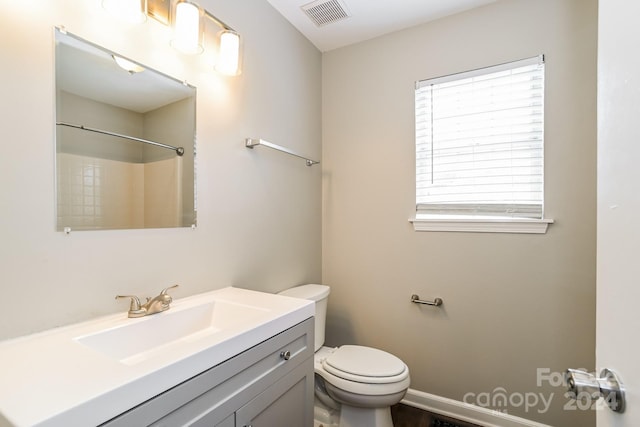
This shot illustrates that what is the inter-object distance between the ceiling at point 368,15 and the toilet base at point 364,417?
218 centimetres

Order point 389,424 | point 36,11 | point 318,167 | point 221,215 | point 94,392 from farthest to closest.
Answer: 1. point 318,167
2. point 389,424
3. point 221,215
4. point 36,11
5. point 94,392

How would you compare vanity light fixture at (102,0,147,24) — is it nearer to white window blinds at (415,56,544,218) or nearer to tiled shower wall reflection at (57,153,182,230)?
tiled shower wall reflection at (57,153,182,230)

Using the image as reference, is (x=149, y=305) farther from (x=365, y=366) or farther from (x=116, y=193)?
(x=365, y=366)

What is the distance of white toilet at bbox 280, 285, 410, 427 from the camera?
1.39m

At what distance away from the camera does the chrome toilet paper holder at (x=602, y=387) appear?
0.46 meters

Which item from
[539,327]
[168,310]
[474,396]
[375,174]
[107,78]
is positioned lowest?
[474,396]

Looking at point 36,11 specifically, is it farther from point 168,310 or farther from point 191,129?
point 168,310

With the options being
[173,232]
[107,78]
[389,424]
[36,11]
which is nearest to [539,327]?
[389,424]

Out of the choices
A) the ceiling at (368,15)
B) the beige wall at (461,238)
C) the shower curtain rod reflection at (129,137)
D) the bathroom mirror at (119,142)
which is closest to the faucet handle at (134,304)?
the bathroom mirror at (119,142)

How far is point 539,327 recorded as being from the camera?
5.15 ft

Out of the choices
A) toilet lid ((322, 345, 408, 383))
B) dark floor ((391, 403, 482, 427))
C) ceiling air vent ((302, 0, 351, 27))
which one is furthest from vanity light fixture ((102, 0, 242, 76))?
dark floor ((391, 403, 482, 427))

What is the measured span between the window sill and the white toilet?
80cm

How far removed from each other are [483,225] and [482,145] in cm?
46

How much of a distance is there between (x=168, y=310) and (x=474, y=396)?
5.73ft
